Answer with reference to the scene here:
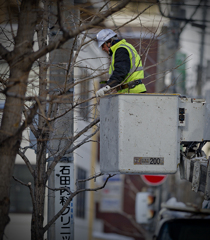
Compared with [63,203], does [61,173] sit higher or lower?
higher

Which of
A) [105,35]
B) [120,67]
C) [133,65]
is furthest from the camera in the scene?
[105,35]

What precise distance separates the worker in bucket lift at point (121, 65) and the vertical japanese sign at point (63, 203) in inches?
63.5

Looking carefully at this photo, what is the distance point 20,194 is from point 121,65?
8678 millimetres

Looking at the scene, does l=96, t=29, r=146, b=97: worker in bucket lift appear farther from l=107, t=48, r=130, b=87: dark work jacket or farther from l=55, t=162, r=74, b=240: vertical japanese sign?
l=55, t=162, r=74, b=240: vertical japanese sign

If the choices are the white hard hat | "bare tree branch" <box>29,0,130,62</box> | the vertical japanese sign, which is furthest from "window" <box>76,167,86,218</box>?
"bare tree branch" <box>29,0,130,62</box>

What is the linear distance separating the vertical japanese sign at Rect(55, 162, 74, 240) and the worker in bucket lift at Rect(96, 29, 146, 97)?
5.29 feet

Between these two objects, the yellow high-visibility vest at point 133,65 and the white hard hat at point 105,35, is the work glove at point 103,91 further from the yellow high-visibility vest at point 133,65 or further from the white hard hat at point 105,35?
the white hard hat at point 105,35

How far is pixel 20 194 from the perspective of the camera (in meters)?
13.5

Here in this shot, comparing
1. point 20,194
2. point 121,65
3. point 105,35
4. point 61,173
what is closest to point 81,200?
point 20,194

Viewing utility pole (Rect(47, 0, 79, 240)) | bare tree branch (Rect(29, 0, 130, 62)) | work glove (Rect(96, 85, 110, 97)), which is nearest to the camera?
bare tree branch (Rect(29, 0, 130, 62))

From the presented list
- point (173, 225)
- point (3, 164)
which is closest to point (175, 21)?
point (173, 225)

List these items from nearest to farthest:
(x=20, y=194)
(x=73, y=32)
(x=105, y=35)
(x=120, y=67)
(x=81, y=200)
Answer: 1. (x=73, y=32)
2. (x=120, y=67)
3. (x=105, y=35)
4. (x=20, y=194)
5. (x=81, y=200)

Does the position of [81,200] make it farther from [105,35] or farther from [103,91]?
[103,91]

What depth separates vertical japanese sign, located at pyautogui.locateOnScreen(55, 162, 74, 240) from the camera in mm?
6699
